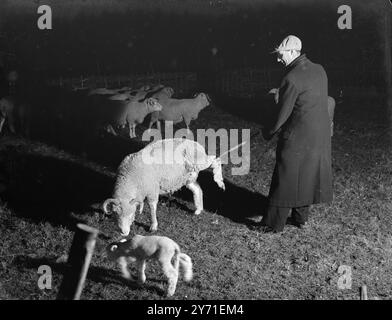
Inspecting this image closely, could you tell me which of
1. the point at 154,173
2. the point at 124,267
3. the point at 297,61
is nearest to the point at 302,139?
the point at 297,61

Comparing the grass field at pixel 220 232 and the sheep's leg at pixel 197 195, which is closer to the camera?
the grass field at pixel 220 232

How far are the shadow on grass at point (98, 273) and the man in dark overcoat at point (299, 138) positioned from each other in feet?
6.45

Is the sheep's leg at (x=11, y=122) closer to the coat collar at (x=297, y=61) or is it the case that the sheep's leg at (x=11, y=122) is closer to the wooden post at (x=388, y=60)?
the coat collar at (x=297, y=61)

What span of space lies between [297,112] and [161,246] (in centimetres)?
246

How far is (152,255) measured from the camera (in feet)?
17.5

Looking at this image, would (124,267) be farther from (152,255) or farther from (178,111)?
(178,111)

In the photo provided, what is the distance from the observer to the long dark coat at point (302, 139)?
624 cm

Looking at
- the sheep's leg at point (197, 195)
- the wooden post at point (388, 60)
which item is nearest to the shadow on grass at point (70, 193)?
the sheep's leg at point (197, 195)

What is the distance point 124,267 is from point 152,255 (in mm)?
510

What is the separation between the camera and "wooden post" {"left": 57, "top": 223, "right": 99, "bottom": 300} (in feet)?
14.3

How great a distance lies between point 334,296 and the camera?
5668 mm

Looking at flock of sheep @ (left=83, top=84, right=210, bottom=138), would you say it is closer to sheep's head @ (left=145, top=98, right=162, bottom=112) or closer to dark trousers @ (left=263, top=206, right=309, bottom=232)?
sheep's head @ (left=145, top=98, right=162, bottom=112)

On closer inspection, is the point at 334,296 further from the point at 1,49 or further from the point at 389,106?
the point at 1,49

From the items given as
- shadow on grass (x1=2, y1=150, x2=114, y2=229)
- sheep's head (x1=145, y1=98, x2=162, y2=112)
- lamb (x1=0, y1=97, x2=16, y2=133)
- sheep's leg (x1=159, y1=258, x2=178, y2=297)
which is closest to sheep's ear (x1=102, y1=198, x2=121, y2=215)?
shadow on grass (x1=2, y1=150, x2=114, y2=229)
